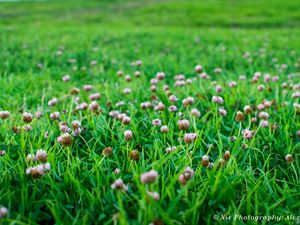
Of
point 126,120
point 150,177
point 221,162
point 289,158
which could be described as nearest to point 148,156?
point 126,120

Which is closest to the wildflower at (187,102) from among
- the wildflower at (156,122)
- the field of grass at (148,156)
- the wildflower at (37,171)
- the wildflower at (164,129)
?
the field of grass at (148,156)

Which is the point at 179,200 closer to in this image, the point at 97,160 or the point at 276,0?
the point at 97,160

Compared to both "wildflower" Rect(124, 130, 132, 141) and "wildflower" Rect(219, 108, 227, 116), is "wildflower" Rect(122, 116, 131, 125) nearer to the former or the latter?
"wildflower" Rect(124, 130, 132, 141)

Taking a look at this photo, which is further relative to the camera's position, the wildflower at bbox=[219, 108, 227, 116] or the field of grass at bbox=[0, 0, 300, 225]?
the wildflower at bbox=[219, 108, 227, 116]

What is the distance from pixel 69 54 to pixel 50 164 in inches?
231

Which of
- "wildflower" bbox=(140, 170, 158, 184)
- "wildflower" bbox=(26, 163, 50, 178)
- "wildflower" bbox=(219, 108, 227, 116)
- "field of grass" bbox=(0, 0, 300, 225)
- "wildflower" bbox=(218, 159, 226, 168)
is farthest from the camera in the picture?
"wildflower" bbox=(219, 108, 227, 116)

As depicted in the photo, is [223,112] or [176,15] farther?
[176,15]

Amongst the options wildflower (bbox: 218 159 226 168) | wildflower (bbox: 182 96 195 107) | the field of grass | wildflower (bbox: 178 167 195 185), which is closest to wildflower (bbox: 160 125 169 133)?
the field of grass

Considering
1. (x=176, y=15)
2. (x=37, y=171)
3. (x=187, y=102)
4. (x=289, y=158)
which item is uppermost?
(x=37, y=171)

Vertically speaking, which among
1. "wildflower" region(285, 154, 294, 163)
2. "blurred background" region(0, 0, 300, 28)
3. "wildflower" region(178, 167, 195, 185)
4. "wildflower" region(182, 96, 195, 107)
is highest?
"wildflower" region(178, 167, 195, 185)

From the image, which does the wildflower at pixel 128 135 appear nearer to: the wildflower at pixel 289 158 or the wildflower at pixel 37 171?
the wildflower at pixel 37 171

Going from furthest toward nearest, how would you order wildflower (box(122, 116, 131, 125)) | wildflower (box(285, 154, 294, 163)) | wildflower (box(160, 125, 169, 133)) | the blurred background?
the blurred background < wildflower (box(122, 116, 131, 125)) < wildflower (box(160, 125, 169, 133)) < wildflower (box(285, 154, 294, 163))

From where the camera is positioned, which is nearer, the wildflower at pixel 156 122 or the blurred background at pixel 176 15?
the wildflower at pixel 156 122

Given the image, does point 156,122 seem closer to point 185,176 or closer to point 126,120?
point 126,120
